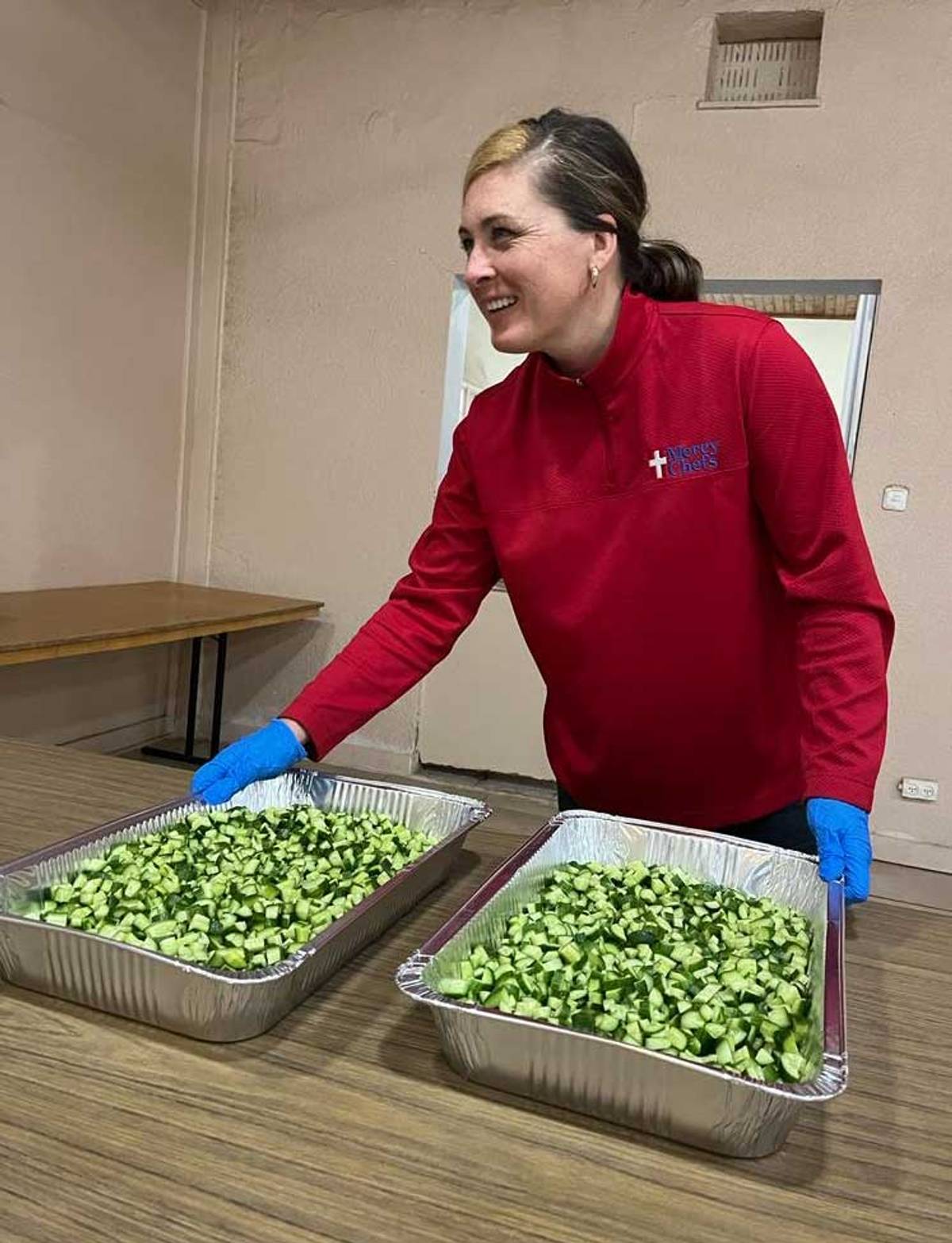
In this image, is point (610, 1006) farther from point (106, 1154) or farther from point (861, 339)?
point (861, 339)

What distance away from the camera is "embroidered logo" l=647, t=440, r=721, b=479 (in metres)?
1.29

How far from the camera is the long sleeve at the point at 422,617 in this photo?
1.43 metres

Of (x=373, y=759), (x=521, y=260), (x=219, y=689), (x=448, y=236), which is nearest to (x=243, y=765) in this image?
(x=521, y=260)

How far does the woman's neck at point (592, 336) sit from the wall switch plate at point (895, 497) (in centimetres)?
245

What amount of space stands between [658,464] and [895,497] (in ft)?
8.07

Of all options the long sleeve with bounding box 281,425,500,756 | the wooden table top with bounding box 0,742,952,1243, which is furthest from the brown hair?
the wooden table top with bounding box 0,742,952,1243

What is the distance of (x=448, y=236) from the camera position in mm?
3871

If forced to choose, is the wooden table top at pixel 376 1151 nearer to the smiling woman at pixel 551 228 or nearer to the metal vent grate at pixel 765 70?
the smiling woman at pixel 551 228

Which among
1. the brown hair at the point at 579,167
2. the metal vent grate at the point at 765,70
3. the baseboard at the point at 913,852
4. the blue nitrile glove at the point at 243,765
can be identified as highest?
the metal vent grate at the point at 765,70

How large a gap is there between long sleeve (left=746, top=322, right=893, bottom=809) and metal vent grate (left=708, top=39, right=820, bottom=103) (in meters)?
2.80

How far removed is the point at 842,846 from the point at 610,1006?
0.43 metres

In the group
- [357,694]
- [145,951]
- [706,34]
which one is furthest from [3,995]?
[706,34]

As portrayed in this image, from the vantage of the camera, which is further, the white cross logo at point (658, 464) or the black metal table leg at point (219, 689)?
the black metal table leg at point (219, 689)

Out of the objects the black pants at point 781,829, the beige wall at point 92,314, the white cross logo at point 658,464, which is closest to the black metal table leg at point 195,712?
the beige wall at point 92,314
